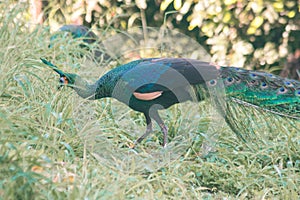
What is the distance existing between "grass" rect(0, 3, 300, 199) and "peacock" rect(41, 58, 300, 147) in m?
0.17

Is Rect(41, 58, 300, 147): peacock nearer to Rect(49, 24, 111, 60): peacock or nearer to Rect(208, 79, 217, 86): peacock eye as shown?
Rect(208, 79, 217, 86): peacock eye

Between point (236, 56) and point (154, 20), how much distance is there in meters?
1.14

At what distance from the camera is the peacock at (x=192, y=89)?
518 centimetres

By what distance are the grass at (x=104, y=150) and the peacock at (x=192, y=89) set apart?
173 mm

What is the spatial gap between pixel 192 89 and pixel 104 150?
0.94 metres

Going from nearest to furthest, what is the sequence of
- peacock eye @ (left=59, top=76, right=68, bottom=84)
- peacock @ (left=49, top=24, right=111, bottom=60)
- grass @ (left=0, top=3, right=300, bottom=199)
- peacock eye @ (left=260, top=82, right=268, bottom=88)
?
grass @ (left=0, top=3, right=300, bottom=199), peacock eye @ (left=59, top=76, right=68, bottom=84), peacock eye @ (left=260, top=82, right=268, bottom=88), peacock @ (left=49, top=24, right=111, bottom=60)

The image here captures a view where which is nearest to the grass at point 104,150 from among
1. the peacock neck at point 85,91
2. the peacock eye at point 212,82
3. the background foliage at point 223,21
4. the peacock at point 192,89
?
the peacock neck at point 85,91

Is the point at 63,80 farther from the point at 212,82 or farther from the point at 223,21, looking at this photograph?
the point at 223,21

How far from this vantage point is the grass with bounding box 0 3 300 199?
3621mm

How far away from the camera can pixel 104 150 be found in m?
4.75

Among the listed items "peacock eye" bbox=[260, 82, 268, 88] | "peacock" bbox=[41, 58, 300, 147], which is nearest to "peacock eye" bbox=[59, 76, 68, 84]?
"peacock" bbox=[41, 58, 300, 147]

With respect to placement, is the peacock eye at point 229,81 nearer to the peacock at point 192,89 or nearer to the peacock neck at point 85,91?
the peacock at point 192,89

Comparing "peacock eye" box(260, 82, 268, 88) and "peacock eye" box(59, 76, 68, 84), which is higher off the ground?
"peacock eye" box(59, 76, 68, 84)

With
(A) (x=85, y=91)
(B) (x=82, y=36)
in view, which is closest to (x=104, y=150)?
(A) (x=85, y=91)
